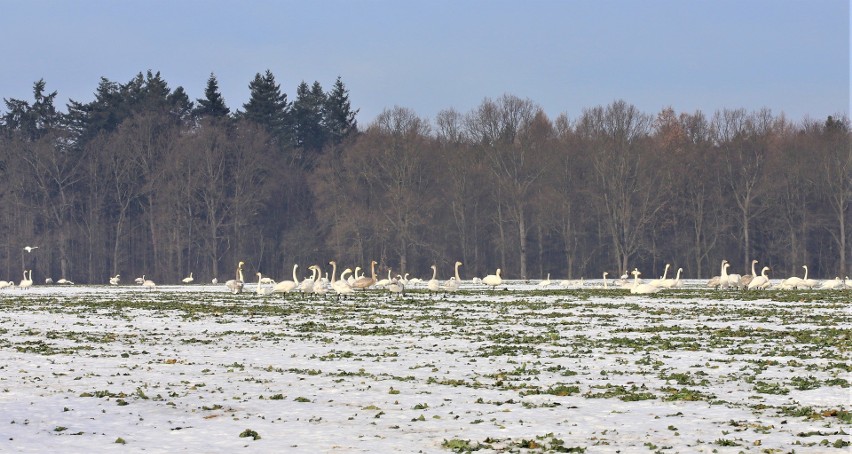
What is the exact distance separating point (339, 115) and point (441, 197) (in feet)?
88.2

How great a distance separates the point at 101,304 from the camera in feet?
144

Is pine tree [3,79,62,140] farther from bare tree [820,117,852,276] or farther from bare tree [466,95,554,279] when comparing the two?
bare tree [820,117,852,276]

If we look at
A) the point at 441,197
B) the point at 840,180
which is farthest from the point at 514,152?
the point at 840,180

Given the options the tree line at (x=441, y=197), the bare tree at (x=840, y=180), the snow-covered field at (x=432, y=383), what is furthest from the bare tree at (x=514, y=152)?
the snow-covered field at (x=432, y=383)

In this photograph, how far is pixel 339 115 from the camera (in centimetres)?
11788

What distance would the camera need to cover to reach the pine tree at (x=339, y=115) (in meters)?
117

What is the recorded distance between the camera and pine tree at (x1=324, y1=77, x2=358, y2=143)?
383ft

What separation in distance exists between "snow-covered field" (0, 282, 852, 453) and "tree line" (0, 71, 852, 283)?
54.4 meters

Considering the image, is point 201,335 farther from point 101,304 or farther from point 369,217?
point 369,217

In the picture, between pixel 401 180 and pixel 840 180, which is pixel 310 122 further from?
pixel 840 180

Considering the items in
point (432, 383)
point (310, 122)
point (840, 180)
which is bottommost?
point (432, 383)

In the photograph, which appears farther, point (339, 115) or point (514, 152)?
point (339, 115)

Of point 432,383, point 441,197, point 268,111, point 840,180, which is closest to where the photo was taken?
point 432,383

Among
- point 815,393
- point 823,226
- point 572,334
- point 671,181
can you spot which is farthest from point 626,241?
point 815,393
